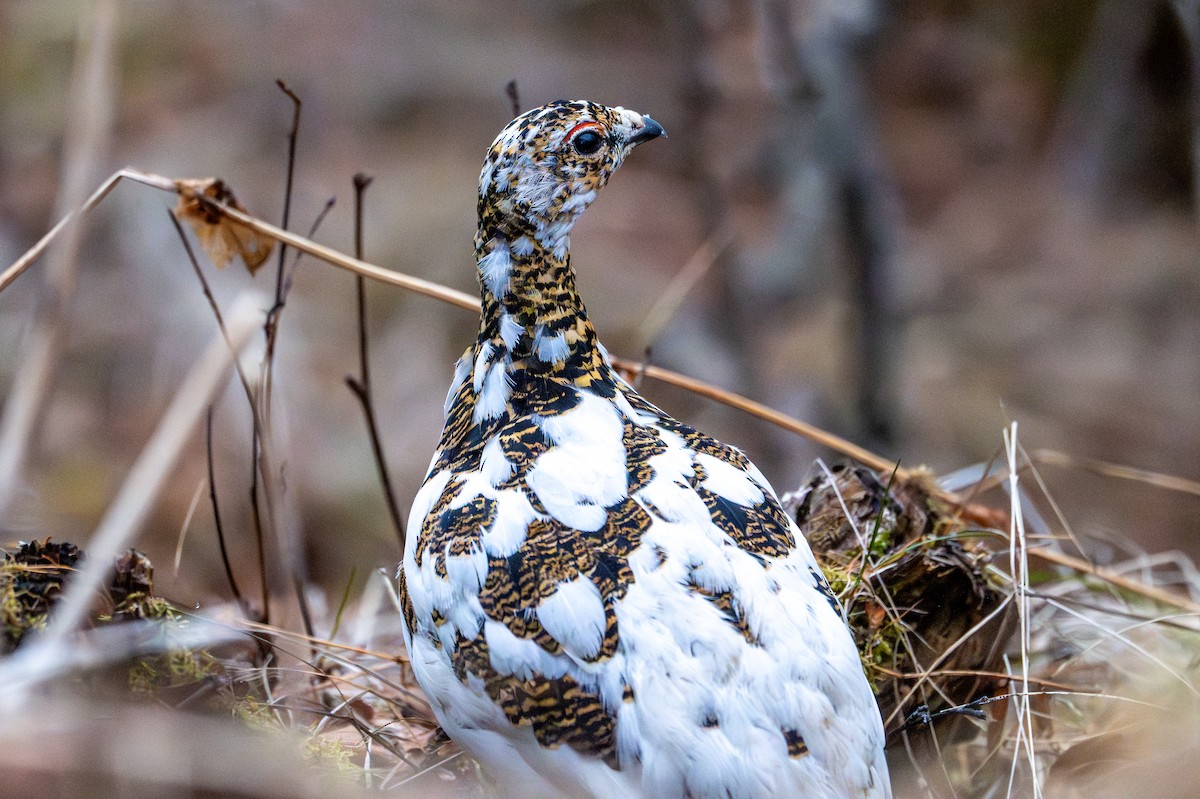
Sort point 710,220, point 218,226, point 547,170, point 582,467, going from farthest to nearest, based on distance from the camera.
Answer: point 710,220 < point 218,226 < point 547,170 < point 582,467

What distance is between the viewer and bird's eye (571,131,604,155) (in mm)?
2645

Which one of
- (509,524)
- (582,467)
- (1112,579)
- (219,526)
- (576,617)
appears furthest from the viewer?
(1112,579)

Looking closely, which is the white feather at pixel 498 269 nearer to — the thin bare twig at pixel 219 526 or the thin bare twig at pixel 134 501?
the thin bare twig at pixel 134 501

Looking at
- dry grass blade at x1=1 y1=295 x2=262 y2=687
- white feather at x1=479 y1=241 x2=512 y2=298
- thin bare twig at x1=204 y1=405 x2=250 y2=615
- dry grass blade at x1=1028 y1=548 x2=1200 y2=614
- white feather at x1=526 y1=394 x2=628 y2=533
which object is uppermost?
white feather at x1=479 y1=241 x2=512 y2=298

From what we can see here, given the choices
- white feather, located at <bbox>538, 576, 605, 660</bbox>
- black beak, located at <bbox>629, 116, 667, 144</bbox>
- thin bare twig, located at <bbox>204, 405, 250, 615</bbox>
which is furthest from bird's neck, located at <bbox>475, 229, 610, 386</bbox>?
thin bare twig, located at <bbox>204, 405, 250, 615</bbox>

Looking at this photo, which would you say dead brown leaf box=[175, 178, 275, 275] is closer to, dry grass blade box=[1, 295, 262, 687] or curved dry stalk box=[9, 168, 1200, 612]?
curved dry stalk box=[9, 168, 1200, 612]

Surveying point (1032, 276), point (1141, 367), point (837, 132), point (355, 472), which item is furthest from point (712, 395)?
point (1032, 276)

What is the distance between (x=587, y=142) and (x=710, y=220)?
472cm

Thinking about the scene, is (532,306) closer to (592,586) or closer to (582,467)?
(582,467)

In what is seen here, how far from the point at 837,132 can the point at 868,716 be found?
4.42 metres

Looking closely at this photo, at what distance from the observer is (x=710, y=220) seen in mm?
7266

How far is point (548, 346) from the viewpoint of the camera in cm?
274

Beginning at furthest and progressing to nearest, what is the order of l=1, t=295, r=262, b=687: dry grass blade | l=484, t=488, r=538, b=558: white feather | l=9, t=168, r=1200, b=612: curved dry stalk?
l=9, t=168, r=1200, b=612: curved dry stalk
l=484, t=488, r=538, b=558: white feather
l=1, t=295, r=262, b=687: dry grass blade

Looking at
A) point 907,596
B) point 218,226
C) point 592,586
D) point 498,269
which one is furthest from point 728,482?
point 218,226
